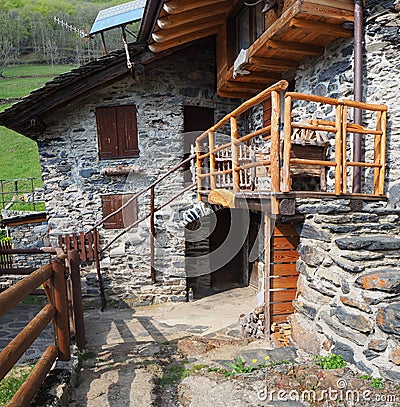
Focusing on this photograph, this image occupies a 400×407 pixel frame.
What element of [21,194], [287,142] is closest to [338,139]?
[287,142]

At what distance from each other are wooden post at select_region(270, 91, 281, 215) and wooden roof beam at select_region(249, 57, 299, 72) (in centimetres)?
263

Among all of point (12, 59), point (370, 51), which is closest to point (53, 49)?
point (12, 59)

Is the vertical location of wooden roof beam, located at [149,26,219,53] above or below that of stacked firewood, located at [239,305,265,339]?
above

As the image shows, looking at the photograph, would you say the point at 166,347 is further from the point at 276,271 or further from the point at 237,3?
the point at 237,3

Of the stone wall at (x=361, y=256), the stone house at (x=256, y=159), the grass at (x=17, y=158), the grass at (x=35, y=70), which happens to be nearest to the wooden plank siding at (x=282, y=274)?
the stone house at (x=256, y=159)

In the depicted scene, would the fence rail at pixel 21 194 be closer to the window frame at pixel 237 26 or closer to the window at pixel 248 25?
the window frame at pixel 237 26

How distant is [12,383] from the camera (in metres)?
3.41

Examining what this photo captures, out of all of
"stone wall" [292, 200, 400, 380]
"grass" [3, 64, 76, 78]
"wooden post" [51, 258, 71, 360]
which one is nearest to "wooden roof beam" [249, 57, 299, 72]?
"stone wall" [292, 200, 400, 380]

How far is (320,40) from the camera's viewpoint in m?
5.21

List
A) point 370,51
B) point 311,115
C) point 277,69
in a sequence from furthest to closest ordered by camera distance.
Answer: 1. point 277,69
2. point 311,115
3. point 370,51

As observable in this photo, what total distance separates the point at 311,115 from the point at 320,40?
1233mm

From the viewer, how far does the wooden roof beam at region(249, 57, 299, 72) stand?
5.92 metres

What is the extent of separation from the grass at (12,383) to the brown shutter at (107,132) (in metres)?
5.57

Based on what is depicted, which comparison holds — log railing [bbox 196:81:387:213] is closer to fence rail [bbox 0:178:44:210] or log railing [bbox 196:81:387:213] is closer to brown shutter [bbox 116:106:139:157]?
brown shutter [bbox 116:106:139:157]
